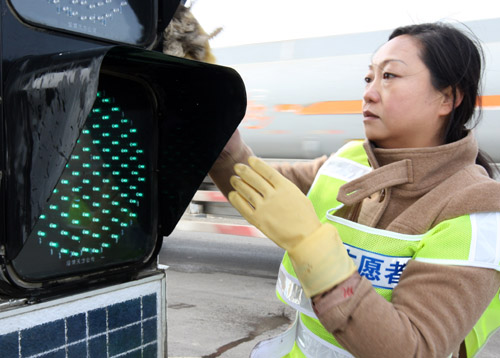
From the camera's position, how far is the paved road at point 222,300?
11.9ft

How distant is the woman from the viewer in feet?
3.76

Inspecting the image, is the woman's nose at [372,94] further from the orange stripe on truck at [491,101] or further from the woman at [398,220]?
the orange stripe on truck at [491,101]

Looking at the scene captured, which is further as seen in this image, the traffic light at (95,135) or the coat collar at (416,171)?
the coat collar at (416,171)

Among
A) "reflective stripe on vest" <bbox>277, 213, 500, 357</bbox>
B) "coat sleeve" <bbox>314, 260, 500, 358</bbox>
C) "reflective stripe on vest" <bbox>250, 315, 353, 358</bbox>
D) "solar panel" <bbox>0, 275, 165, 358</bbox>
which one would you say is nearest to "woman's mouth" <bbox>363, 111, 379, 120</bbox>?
"reflective stripe on vest" <bbox>277, 213, 500, 357</bbox>

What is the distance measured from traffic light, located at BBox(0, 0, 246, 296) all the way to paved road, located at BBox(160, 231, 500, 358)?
2226 mm

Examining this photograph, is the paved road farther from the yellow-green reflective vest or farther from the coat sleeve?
the coat sleeve

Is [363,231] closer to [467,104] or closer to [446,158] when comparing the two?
[446,158]

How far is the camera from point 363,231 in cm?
134

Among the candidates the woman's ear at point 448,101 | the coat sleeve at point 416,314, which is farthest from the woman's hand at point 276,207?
the woman's ear at point 448,101

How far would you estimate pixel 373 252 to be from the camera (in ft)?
4.30

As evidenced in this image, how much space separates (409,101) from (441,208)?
0.94 feet

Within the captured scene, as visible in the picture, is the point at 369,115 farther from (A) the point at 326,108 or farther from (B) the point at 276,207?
(A) the point at 326,108

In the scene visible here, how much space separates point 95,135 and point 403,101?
767 mm

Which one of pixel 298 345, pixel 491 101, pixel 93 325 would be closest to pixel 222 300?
pixel 491 101
